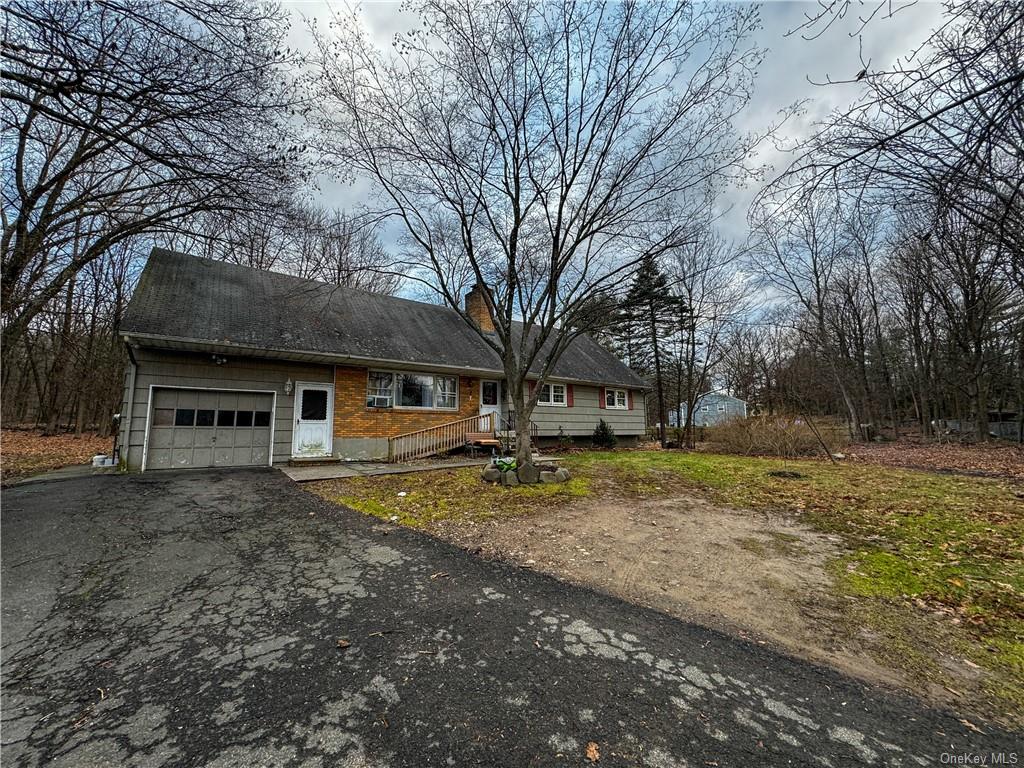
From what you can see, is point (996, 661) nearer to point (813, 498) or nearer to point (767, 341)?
point (813, 498)

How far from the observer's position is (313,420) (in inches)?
431

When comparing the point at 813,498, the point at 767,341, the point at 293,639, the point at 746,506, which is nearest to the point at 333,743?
the point at 293,639

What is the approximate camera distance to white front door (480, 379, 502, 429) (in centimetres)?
1430

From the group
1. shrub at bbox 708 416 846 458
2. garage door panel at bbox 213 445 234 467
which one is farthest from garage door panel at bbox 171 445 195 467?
shrub at bbox 708 416 846 458

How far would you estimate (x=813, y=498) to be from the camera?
7.02 m

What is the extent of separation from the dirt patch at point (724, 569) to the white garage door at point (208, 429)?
24.3 ft

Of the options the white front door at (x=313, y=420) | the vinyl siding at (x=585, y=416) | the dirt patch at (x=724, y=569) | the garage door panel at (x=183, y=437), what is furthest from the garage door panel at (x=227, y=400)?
the vinyl siding at (x=585, y=416)

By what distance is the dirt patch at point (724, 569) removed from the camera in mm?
2605

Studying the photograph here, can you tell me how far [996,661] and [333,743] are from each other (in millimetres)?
3899

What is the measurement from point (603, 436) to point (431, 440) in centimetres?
795

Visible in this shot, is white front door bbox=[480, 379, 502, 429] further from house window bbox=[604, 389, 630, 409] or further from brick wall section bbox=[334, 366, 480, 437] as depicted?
house window bbox=[604, 389, 630, 409]

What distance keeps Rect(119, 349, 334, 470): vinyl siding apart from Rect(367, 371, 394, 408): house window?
111 centimetres

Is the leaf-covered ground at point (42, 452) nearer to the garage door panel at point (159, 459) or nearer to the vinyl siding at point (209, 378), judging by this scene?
the vinyl siding at point (209, 378)

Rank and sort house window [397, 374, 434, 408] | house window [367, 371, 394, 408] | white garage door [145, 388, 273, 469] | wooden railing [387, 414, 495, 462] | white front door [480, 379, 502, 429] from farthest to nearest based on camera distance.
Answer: white front door [480, 379, 502, 429], house window [397, 374, 434, 408], house window [367, 371, 394, 408], wooden railing [387, 414, 495, 462], white garage door [145, 388, 273, 469]
